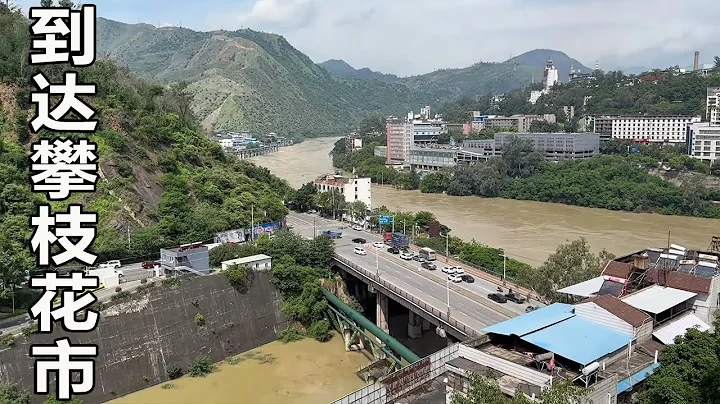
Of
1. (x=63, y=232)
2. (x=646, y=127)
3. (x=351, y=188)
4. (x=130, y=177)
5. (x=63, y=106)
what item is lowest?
(x=351, y=188)

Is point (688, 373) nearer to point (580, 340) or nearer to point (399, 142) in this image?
point (580, 340)

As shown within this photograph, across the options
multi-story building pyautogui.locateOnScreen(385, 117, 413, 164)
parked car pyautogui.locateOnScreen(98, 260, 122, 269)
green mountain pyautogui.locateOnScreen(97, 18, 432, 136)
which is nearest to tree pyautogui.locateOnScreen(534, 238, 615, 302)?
parked car pyautogui.locateOnScreen(98, 260, 122, 269)

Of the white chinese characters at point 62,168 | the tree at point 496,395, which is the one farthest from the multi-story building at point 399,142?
the tree at point 496,395

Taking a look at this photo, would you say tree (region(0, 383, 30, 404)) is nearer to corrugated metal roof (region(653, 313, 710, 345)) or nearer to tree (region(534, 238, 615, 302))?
tree (region(534, 238, 615, 302))

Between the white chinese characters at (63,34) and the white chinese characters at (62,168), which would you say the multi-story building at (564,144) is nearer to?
the white chinese characters at (62,168)

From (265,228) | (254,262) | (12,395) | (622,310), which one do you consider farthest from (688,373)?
(265,228)

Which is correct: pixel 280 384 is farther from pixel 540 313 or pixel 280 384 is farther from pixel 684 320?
pixel 684 320

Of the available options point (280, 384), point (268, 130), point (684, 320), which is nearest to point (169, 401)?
point (280, 384)
